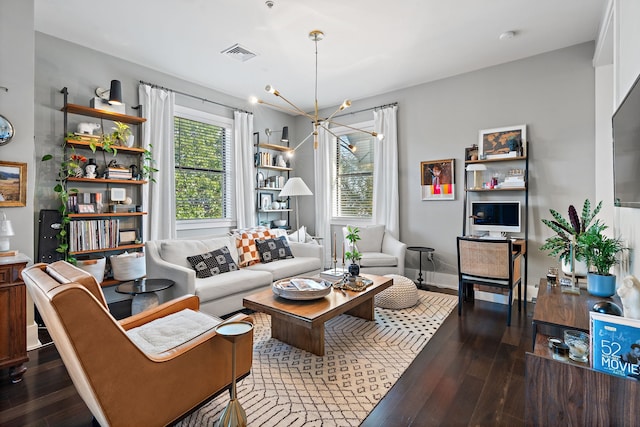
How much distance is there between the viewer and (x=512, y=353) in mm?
2479

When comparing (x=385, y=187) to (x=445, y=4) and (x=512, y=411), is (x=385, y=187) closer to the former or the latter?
(x=445, y=4)

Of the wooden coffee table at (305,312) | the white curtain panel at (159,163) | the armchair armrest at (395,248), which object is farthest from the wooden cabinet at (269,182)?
the wooden coffee table at (305,312)

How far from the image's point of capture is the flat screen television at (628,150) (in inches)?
59.9

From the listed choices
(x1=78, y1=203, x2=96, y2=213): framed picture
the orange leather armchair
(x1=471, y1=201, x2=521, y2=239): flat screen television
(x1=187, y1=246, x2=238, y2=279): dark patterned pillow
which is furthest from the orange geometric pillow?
(x1=471, y1=201, x2=521, y2=239): flat screen television

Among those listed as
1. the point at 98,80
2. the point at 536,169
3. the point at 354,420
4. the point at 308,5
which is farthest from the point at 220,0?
the point at 536,169

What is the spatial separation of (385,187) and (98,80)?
4.04 meters

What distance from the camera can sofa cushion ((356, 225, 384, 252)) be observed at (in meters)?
4.79

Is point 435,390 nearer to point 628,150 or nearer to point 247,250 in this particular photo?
point 628,150

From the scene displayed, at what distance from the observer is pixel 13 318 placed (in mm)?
2135

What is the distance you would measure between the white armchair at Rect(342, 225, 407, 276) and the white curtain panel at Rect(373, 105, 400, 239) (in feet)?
0.69

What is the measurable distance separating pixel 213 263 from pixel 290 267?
915 millimetres

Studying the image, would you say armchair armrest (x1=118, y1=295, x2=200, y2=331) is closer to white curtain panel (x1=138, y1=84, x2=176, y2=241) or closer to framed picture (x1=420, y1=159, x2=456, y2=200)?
white curtain panel (x1=138, y1=84, x2=176, y2=241)

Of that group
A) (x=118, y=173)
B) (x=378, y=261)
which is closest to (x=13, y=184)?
(x=118, y=173)

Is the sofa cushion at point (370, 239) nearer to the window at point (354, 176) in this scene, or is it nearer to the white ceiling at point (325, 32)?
the window at point (354, 176)
